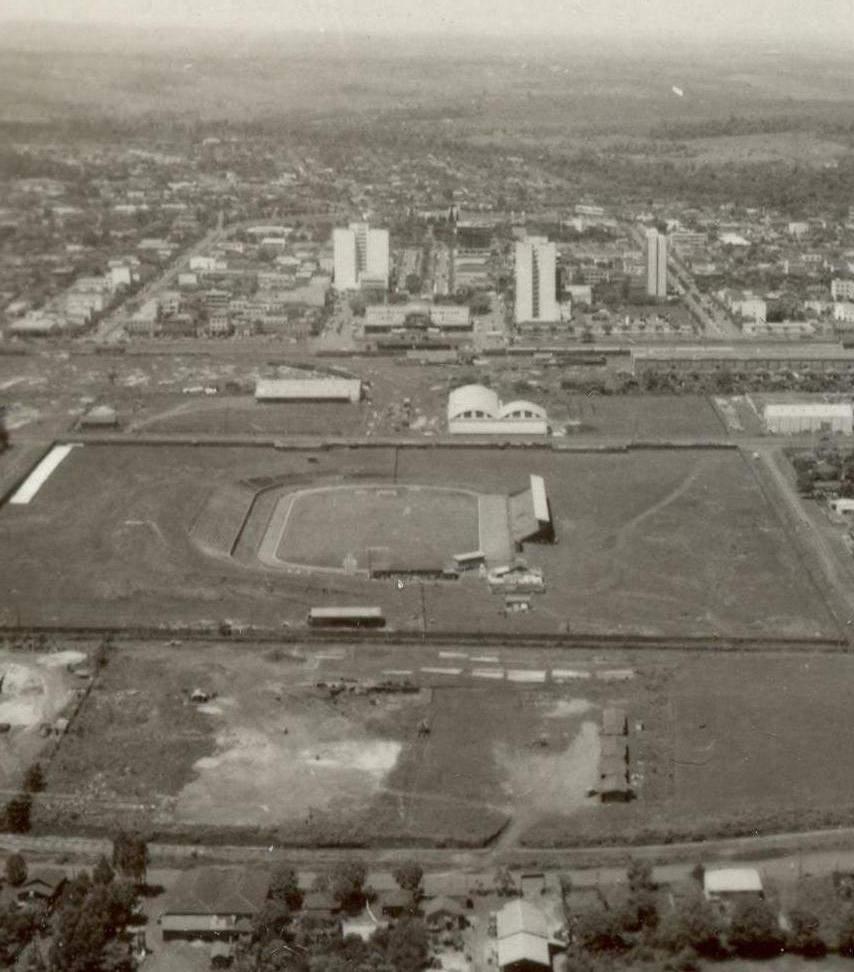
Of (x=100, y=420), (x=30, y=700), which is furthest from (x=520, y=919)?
(x=100, y=420)

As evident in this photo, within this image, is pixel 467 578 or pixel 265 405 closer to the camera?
pixel 467 578

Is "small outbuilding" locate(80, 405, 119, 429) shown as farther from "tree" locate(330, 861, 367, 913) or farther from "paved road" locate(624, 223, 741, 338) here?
"tree" locate(330, 861, 367, 913)

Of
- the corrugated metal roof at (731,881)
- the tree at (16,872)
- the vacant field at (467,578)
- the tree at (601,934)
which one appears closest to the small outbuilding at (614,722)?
the vacant field at (467,578)

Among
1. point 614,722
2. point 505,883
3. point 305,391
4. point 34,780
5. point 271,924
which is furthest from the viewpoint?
point 305,391

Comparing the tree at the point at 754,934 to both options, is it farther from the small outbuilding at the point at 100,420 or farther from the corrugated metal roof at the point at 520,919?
the small outbuilding at the point at 100,420

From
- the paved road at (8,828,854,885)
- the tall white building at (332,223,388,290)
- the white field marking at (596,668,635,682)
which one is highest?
the tall white building at (332,223,388,290)

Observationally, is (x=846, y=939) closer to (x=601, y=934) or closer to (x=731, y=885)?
(x=731, y=885)

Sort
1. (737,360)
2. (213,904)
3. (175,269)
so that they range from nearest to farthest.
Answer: (213,904)
(737,360)
(175,269)

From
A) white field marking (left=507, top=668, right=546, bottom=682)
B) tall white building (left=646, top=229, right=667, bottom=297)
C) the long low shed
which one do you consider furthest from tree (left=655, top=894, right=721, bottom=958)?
tall white building (left=646, top=229, right=667, bottom=297)
